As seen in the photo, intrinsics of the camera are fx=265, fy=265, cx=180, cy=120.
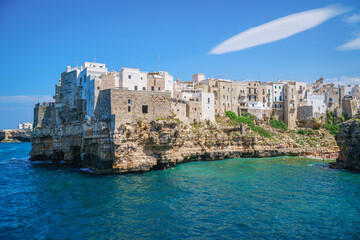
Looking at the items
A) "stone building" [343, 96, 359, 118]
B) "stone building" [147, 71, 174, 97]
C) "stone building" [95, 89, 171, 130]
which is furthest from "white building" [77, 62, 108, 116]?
"stone building" [343, 96, 359, 118]

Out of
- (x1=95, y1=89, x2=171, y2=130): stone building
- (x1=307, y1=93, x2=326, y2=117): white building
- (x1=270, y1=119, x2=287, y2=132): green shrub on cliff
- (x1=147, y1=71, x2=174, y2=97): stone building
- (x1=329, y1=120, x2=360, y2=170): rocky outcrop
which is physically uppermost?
(x1=147, y1=71, x2=174, y2=97): stone building

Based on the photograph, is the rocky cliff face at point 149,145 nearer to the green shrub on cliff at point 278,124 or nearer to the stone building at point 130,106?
the stone building at point 130,106

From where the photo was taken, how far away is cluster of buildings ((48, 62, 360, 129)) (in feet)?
113

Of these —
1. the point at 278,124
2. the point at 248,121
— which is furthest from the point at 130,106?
the point at 278,124

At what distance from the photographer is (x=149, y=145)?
113ft

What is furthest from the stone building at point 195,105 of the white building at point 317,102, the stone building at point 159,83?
the white building at point 317,102

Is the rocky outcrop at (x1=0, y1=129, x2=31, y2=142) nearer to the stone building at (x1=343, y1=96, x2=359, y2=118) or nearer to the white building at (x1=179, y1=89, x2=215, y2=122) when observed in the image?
the white building at (x1=179, y1=89, x2=215, y2=122)

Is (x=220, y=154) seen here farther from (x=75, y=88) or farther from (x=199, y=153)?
(x=75, y=88)

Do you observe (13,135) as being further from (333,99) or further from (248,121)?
(333,99)

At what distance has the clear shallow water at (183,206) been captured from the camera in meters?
15.6

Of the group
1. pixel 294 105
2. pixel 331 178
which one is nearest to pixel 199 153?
pixel 331 178

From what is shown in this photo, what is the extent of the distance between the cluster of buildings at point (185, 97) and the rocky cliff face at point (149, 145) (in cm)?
212

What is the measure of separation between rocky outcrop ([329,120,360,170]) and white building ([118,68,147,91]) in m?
29.9

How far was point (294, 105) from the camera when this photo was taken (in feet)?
214
